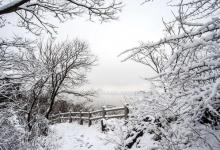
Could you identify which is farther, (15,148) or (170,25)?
(15,148)

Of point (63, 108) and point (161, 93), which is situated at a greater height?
point (161, 93)

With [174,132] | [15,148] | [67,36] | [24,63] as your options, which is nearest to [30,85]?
[24,63]

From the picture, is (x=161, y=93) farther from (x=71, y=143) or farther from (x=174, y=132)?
(x=71, y=143)

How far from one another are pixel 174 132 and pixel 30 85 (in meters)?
3.52

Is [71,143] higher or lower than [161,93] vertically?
lower

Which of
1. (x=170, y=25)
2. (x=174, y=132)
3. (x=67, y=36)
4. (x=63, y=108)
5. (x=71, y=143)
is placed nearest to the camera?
(x=170, y=25)

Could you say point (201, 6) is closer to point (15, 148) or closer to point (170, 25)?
point (170, 25)

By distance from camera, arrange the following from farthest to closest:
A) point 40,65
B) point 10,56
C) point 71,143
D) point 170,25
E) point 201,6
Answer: point 71,143 → point 40,65 → point 10,56 → point 170,25 → point 201,6

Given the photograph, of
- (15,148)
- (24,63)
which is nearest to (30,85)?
(24,63)

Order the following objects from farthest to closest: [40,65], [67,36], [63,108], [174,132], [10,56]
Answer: [63,108]
[67,36]
[40,65]
[10,56]
[174,132]

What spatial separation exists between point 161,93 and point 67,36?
1712cm

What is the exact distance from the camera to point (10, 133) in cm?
506

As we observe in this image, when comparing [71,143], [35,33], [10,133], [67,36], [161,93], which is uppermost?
[67,36]

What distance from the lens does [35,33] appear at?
21.1 feet
